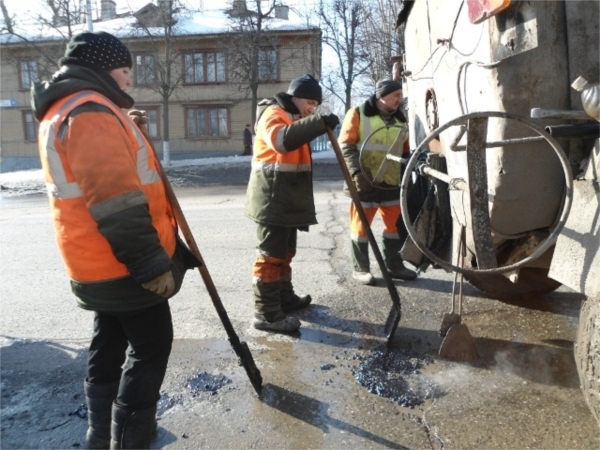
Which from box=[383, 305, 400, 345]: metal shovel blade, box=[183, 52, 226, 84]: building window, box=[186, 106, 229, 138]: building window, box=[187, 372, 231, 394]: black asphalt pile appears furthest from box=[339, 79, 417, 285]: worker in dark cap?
box=[183, 52, 226, 84]: building window

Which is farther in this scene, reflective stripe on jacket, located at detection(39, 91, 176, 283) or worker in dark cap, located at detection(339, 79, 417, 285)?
worker in dark cap, located at detection(339, 79, 417, 285)

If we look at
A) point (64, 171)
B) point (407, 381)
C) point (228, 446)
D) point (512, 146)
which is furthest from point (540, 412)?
point (64, 171)

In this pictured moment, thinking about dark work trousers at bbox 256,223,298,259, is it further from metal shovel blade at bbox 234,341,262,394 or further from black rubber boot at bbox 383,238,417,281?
black rubber boot at bbox 383,238,417,281

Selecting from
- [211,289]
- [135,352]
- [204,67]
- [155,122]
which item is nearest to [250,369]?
[211,289]

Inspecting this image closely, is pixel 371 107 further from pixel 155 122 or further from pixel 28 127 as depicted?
pixel 28 127

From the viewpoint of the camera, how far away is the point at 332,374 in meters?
3.15

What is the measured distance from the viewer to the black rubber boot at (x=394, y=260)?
15.8 ft

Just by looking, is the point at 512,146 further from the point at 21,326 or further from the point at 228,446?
the point at 21,326

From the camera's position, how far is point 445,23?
3039 mm

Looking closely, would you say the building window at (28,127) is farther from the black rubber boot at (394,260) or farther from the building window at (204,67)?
the black rubber boot at (394,260)

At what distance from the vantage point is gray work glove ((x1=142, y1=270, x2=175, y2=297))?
212 cm

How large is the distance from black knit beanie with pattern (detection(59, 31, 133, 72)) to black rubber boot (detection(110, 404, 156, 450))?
1.34 meters

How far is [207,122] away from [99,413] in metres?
26.2

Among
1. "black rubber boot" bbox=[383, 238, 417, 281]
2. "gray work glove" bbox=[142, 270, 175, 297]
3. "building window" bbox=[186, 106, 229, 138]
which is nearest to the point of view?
"gray work glove" bbox=[142, 270, 175, 297]
